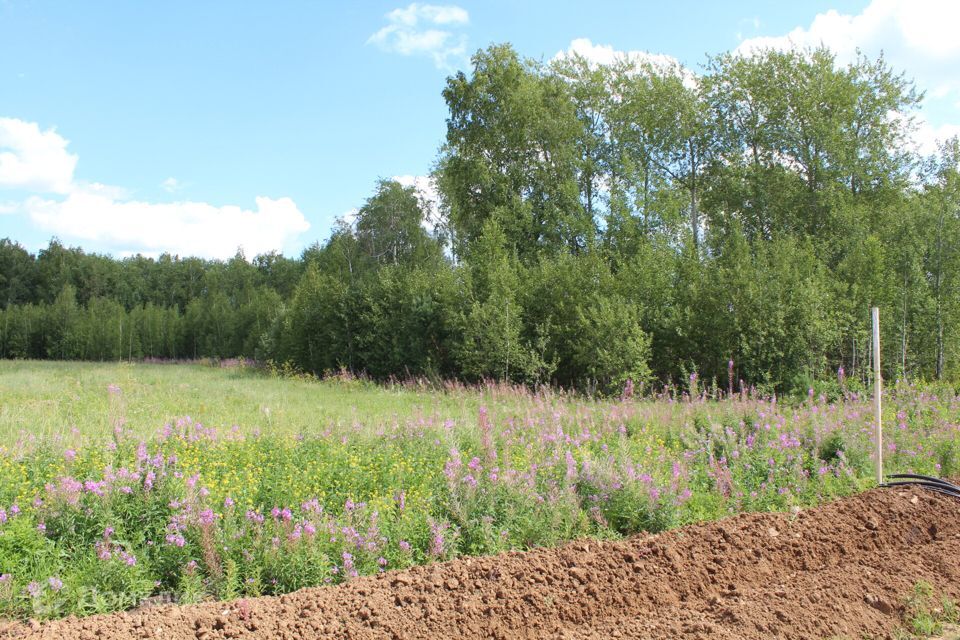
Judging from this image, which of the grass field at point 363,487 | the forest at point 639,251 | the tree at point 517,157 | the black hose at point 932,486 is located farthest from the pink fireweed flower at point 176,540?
the tree at point 517,157

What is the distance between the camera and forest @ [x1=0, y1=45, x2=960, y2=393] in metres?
14.6

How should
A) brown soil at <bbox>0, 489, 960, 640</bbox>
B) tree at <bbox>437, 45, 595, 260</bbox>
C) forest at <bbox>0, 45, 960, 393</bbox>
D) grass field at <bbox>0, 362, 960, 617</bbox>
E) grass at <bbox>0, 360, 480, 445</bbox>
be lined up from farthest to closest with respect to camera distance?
tree at <bbox>437, 45, 595, 260</bbox> < forest at <bbox>0, 45, 960, 393</bbox> < grass at <bbox>0, 360, 480, 445</bbox> < grass field at <bbox>0, 362, 960, 617</bbox> < brown soil at <bbox>0, 489, 960, 640</bbox>

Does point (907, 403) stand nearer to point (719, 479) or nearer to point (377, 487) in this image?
point (719, 479)

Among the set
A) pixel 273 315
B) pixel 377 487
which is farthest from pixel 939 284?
pixel 273 315

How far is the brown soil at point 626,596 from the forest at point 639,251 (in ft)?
26.7

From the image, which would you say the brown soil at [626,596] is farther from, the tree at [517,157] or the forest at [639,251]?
the tree at [517,157]

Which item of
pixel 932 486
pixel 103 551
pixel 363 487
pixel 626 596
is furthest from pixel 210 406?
pixel 932 486

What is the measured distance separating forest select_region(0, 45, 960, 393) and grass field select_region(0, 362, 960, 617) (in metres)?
5.41

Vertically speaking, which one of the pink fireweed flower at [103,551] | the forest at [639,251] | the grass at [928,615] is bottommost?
the grass at [928,615]

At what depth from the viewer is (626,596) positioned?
409 cm

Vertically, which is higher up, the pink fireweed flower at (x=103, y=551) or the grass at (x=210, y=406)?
the grass at (x=210, y=406)

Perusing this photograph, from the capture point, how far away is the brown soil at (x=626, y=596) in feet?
11.5

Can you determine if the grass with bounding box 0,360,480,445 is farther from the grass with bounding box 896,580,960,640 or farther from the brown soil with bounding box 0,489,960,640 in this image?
the grass with bounding box 896,580,960,640

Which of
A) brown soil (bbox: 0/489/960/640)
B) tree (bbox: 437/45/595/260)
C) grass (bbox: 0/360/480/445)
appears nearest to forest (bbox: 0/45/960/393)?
tree (bbox: 437/45/595/260)
